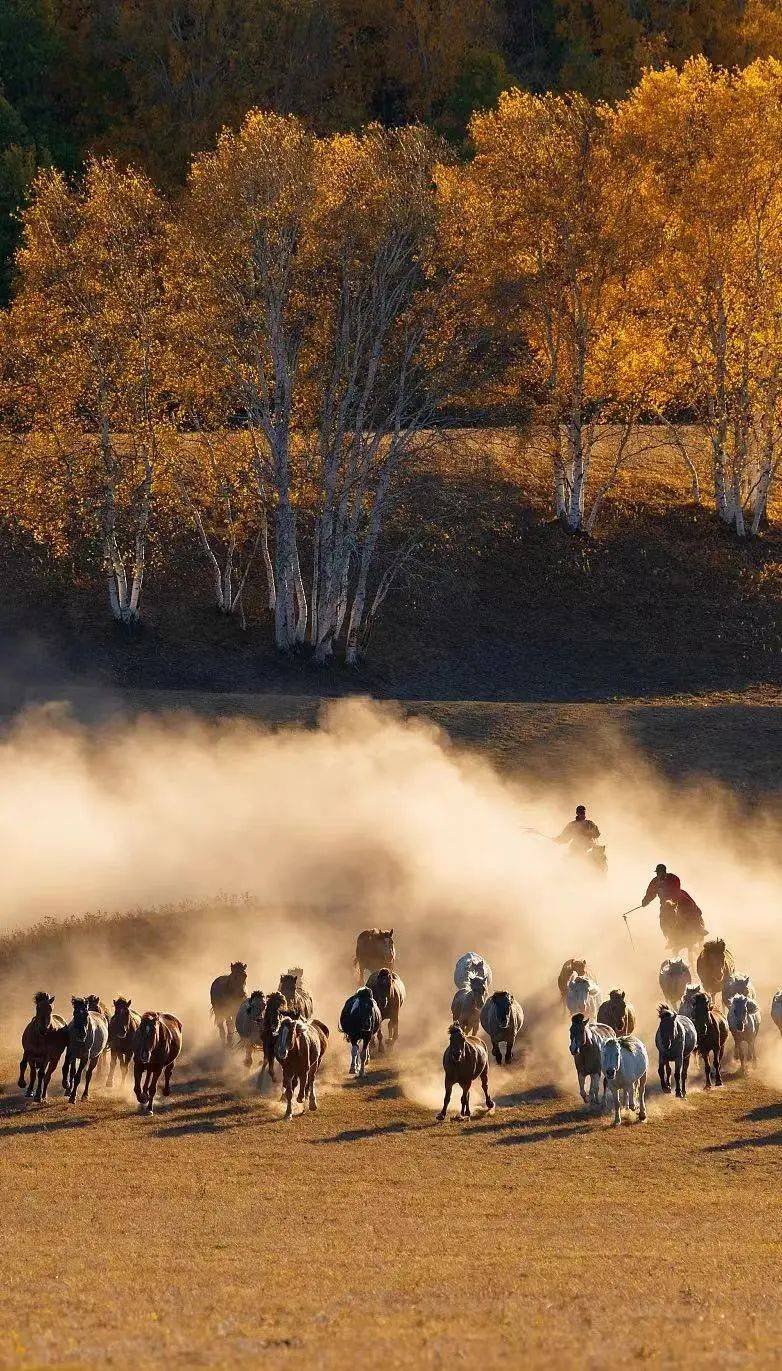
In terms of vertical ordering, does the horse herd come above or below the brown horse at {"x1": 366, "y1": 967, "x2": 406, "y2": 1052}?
below

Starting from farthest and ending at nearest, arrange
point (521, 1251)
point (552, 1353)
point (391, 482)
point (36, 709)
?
1. point (391, 482)
2. point (36, 709)
3. point (521, 1251)
4. point (552, 1353)

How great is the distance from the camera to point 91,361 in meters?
59.4

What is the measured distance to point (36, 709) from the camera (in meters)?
50.9

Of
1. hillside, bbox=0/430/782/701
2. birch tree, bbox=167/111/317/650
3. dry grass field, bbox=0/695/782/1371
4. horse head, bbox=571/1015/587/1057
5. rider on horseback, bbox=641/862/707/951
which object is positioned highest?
birch tree, bbox=167/111/317/650

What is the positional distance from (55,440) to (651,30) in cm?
6860

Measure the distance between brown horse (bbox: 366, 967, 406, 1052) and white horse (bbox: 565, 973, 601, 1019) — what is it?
9.36 ft

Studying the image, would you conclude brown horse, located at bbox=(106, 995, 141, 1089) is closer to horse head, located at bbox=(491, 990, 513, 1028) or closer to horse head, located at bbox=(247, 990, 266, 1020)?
horse head, located at bbox=(247, 990, 266, 1020)

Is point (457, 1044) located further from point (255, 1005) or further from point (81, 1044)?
point (81, 1044)

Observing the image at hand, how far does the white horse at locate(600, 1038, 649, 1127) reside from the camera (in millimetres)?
25891

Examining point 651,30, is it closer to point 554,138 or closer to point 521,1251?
point 554,138

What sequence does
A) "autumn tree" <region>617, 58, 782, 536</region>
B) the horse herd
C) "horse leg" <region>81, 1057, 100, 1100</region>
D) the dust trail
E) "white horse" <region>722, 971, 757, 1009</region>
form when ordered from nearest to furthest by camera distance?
the horse herd, "horse leg" <region>81, 1057, 100, 1100</region>, "white horse" <region>722, 971, 757, 1009</region>, the dust trail, "autumn tree" <region>617, 58, 782, 536</region>

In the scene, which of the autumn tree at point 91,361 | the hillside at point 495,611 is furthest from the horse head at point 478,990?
the autumn tree at point 91,361

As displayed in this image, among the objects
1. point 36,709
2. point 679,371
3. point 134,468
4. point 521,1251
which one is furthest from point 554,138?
point 521,1251

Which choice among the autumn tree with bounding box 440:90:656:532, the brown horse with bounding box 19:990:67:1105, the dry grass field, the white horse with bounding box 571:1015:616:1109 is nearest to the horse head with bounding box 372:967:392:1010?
the dry grass field
